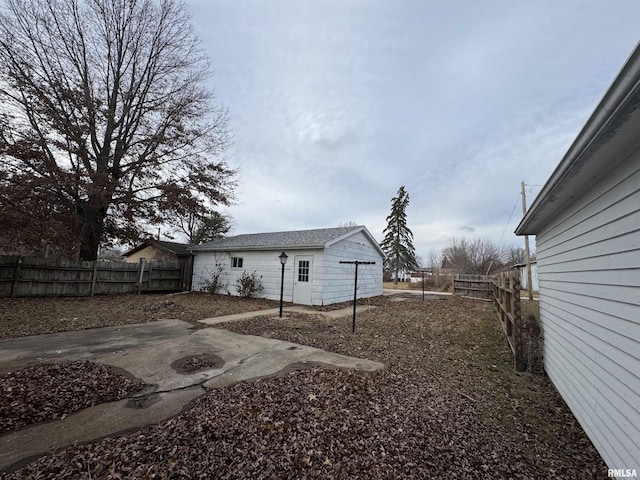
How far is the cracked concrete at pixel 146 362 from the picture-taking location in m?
2.24

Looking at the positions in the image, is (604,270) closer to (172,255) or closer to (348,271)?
(348,271)

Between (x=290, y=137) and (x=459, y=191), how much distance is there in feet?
28.4

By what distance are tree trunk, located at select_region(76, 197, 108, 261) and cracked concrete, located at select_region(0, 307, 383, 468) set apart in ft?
25.0

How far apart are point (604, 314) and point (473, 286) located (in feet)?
51.2

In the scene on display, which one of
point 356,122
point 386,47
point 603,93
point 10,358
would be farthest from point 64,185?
point 603,93

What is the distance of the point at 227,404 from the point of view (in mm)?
2781

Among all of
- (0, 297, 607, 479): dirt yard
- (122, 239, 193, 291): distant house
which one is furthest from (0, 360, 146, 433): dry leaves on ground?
(122, 239, 193, 291): distant house

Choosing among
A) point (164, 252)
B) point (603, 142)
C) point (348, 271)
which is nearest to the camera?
point (603, 142)

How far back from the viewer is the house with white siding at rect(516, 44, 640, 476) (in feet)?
5.75

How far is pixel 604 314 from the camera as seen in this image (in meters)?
2.36

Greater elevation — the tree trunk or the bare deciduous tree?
the bare deciduous tree

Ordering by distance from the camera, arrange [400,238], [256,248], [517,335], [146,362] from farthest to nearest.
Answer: [400,238] → [256,248] → [517,335] → [146,362]

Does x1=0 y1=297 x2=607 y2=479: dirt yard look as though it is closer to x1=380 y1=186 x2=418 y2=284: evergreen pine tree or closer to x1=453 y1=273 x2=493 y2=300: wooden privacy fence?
x1=453 y1=273 x2=493 y2=300: wooden privacy fence

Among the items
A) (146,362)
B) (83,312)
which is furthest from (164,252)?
(146,362)
